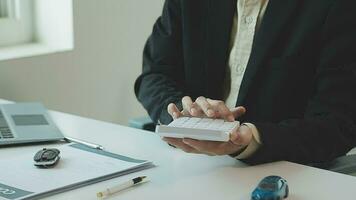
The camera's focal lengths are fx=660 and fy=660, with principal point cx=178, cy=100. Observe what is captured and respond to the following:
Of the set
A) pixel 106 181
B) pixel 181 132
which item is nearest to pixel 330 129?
pixel 181 132

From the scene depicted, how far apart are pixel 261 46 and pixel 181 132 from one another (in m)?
0.41

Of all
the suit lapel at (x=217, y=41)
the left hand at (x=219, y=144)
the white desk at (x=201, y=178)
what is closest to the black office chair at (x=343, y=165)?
the white desk at (x=201, y=178)

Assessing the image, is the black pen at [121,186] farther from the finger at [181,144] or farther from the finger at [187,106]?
the finger at [187,106]

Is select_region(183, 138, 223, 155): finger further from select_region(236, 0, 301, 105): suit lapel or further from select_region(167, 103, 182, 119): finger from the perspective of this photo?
select_region(236, 0, 301, 105): suit lapel

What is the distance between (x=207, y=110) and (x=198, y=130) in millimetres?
126

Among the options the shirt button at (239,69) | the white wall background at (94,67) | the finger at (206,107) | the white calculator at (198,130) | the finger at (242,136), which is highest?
the shirt button at (239,69)

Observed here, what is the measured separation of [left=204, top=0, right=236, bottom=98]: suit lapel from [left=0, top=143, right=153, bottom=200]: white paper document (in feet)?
→ 1.36

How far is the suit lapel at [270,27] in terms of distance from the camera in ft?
5.03

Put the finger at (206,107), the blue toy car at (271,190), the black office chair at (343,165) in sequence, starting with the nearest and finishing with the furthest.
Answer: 1. the blue toy car at (271,190)
2. the finger at (206,107)
3. the black office chair at (343,165)

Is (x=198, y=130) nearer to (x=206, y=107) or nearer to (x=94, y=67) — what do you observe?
(x=206, y=107)

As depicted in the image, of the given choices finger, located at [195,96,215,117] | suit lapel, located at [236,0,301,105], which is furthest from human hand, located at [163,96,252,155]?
suit lapel, located at [236,0,301,105]

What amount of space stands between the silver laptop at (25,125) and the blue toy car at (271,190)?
0.56m

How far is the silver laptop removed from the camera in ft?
4.92

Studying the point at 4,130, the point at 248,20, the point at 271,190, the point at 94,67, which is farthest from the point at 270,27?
the point at 94,67
